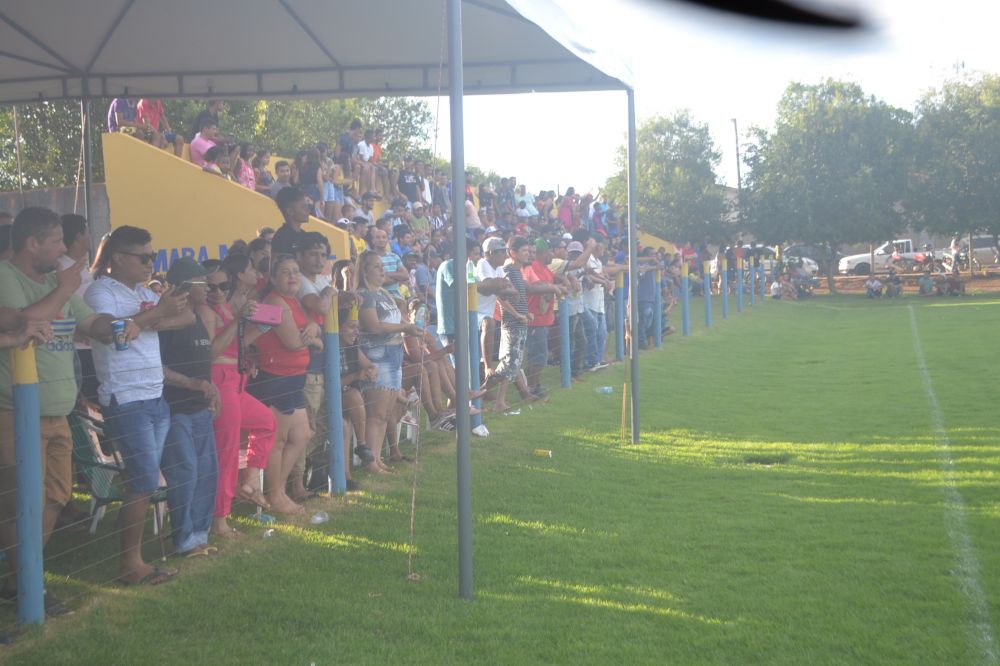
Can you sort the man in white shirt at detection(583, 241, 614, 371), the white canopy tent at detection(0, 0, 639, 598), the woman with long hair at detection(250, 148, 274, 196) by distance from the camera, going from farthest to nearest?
the woman with long hair at detection(250, 148, 274, 196), the man in white shirt at detection(583, 241, 614, 371), the white canopy tent at detection(0, 0, 639, 598)

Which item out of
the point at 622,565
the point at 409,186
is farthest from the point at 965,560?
the point at 409,186

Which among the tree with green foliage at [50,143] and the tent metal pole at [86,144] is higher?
the tree with green foliage at [50,143]

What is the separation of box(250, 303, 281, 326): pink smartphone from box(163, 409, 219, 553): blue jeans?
32.4 inches

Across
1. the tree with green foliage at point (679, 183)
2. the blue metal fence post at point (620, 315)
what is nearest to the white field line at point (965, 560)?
the blue metal fence post at point (620, 315)

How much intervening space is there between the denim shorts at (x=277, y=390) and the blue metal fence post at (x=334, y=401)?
385 mm

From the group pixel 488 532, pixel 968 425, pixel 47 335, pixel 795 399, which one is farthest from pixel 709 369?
pixel 47 335

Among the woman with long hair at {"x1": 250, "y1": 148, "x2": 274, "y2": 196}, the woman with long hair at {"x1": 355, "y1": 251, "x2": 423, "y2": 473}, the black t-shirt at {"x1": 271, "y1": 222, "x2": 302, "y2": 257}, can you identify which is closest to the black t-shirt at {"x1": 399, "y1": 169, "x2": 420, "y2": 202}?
the woman with long hair at {"x1": 250, "y1": 148, "x2": 274, "y2": 196}

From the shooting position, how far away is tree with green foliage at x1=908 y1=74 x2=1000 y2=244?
148 ft

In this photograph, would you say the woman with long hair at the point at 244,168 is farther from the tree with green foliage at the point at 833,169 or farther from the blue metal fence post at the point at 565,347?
the tree with green foliage at the point at 833,169

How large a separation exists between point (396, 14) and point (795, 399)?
7.25 metres

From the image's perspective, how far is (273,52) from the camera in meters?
9.77

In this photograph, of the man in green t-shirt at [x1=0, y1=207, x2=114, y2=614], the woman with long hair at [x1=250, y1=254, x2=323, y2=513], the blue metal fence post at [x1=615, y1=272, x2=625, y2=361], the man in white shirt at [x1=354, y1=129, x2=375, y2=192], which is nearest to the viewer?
the man in green t-shirt at [x1=0, y1=207, x2=114, y2=614]

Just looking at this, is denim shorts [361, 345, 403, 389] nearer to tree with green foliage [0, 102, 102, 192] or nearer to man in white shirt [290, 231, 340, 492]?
man in white shirt [290, 231, 340, 492]

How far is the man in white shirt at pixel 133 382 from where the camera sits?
18.2 feet
